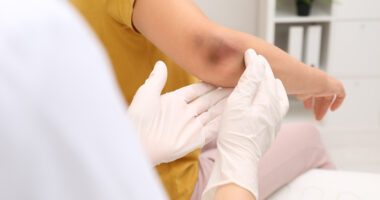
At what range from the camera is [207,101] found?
120cm

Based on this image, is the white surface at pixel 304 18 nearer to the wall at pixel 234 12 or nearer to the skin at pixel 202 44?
the wall at pixel 234 12

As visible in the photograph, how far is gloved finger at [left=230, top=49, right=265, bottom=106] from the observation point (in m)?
1.12

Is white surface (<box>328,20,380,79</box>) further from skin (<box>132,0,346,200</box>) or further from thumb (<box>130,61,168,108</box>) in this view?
thumb (<box>130,61,168,108</box>)

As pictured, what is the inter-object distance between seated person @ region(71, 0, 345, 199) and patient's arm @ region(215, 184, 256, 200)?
0.71 ft

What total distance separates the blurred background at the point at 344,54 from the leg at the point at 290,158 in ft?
3.09

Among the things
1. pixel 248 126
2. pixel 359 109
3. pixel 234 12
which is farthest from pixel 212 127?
pixel 234 12

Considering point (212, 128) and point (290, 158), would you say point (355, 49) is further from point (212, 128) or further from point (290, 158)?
point (212, 128)

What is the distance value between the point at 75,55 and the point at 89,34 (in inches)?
1.1

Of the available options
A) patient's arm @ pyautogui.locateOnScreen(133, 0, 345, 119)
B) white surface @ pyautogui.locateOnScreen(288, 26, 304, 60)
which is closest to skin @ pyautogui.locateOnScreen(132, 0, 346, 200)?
patient's arm @ pyautogui.locateOnScreen(133, 0, 345, 119)

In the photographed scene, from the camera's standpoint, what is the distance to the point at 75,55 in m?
0.37

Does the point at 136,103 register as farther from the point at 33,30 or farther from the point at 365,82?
the point at 365,82

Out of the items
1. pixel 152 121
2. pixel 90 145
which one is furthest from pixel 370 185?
pixel 90 145

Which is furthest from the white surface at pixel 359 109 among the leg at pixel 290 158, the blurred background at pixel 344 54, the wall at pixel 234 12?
the leg at pixel 290 158

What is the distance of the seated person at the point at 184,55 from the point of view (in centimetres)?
114
